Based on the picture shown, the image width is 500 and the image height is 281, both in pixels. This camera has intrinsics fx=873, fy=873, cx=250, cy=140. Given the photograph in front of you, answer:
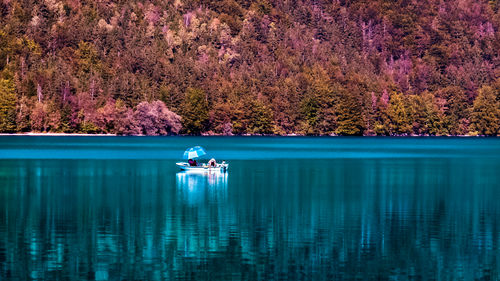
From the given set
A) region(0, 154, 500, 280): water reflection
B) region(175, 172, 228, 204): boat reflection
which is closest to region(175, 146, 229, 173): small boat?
region(175, 172, 228, 204): boat reflection

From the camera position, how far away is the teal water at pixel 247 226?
37438 mm

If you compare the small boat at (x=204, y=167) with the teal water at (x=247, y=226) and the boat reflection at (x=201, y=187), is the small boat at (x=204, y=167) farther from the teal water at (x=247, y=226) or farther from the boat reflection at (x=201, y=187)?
the teal water at (x=247, y=226)

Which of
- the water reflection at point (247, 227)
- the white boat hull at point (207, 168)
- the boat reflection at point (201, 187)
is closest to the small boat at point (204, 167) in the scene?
the white boat hull at point (207, 168)

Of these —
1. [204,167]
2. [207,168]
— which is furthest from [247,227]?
[204,167]

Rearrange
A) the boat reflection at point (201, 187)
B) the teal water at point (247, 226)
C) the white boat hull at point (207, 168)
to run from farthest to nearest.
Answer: the white boat hull at point (207, 168)
the boat reflection at point (201, 187)
the teal water at point (247, 226)

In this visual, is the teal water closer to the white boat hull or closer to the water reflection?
the water reflection

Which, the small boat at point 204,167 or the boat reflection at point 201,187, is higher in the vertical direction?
the small boat at point 204,167

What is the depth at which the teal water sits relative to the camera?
123 ft

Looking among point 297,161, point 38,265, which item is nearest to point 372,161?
point 297,161

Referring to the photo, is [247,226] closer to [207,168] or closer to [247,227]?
[247,227]

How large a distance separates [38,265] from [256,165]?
232ft

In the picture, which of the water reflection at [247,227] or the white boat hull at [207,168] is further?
the white boat hull at [207,168]

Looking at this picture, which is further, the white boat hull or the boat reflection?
the white boat hull

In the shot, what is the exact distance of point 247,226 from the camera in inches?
1954
